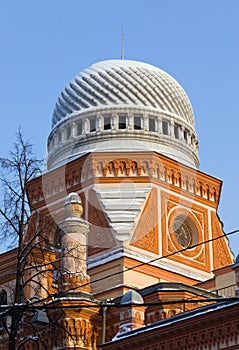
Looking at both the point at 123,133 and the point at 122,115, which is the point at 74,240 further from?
the point at 122,115

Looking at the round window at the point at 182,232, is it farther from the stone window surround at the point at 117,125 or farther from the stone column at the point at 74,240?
the stone column at the point at 74,240

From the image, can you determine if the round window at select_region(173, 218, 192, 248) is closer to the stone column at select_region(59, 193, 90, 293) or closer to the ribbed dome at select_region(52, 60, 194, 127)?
the ribbed dome at select_region(52, 60, 194, 127)

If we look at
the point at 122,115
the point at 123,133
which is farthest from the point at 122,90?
the point at 123,133

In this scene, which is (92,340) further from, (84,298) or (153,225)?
(153,225)

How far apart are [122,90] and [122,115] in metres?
1.06

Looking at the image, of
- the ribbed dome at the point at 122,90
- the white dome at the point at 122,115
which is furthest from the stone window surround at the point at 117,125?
the ribbed dome at the point at 122,90

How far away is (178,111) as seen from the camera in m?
30.8

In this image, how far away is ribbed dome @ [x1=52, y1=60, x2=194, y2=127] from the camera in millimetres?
30094

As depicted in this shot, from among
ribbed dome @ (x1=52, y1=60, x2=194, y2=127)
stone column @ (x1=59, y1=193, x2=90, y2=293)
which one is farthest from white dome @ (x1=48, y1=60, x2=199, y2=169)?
stone column @ (x1=59, y1=193, x2=90, y2=293)

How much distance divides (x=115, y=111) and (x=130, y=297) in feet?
33.8

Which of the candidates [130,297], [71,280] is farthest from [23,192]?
[71,280]

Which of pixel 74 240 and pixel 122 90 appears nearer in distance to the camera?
pixel 74 240

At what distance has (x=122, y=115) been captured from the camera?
1164 inches

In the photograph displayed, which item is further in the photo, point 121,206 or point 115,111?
point 115,111
